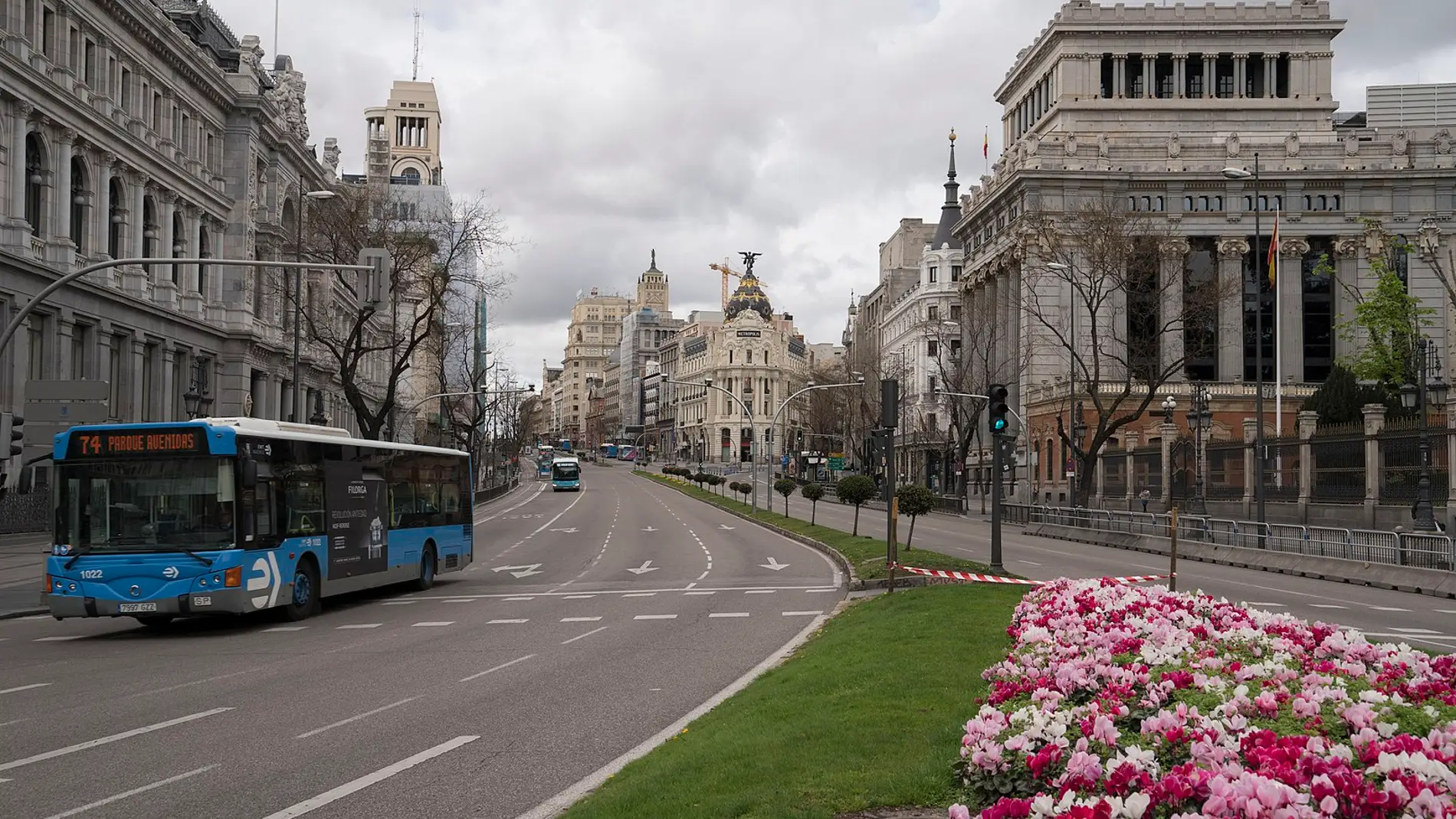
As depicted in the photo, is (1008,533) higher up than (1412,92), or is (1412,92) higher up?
(1412,92)

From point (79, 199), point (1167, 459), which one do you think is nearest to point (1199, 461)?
point (1167, 459)

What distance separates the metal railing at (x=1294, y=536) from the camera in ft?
83.1

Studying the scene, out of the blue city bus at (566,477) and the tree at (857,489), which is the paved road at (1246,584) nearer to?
the tree at (857,489)

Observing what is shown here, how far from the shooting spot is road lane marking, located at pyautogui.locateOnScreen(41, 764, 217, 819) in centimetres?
780

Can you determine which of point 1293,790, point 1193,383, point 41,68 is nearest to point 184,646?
point 1293,790

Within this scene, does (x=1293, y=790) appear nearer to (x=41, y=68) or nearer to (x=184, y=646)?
(x=184, y=646)

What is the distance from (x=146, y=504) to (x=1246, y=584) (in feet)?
67.9

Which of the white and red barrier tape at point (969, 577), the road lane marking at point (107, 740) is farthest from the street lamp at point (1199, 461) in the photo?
the road lane marking at point (107, 740)

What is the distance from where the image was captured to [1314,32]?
257 ft

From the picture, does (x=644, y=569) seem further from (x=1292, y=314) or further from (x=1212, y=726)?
(x=1292, y=314)

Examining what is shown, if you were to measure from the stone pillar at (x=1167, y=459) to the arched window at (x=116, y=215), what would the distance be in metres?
37.8

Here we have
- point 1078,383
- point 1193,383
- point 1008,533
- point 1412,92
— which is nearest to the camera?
point 1008,533

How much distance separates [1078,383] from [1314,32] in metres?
32.5

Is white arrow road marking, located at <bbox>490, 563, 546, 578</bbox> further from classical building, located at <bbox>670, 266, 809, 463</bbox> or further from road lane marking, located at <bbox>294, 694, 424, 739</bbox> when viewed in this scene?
classical building, located at <bbox>670, 266, 809, 463</bbox>
